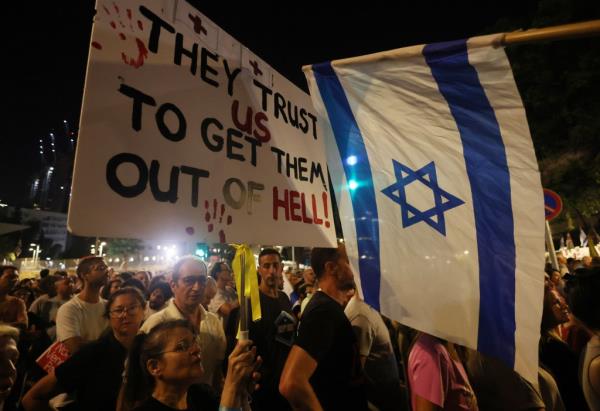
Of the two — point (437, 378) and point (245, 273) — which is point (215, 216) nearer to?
point (245, 273)

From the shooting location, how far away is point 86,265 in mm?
4566

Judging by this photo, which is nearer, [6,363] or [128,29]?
[128,29]

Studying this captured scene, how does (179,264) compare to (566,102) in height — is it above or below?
below

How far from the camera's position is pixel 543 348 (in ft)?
10.9

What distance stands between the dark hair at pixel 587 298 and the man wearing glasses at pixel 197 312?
3081mm

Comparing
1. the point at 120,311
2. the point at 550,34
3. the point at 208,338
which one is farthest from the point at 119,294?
the point at 550,34

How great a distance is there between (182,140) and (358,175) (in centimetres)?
107

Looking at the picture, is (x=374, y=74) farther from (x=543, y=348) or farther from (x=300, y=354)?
(x=543, y=348)

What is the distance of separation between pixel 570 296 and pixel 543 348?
68cm

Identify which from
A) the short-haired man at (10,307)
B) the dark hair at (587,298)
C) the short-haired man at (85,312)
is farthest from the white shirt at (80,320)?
the dark hair at (587,298)

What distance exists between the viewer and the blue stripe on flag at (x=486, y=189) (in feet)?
6.18

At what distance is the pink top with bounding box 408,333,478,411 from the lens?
230 centimetres

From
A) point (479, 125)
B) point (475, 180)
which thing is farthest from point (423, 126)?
point (475, 180)

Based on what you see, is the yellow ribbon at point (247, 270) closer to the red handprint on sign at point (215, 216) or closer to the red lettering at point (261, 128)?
the red handprint on sign at point (215, 216)
